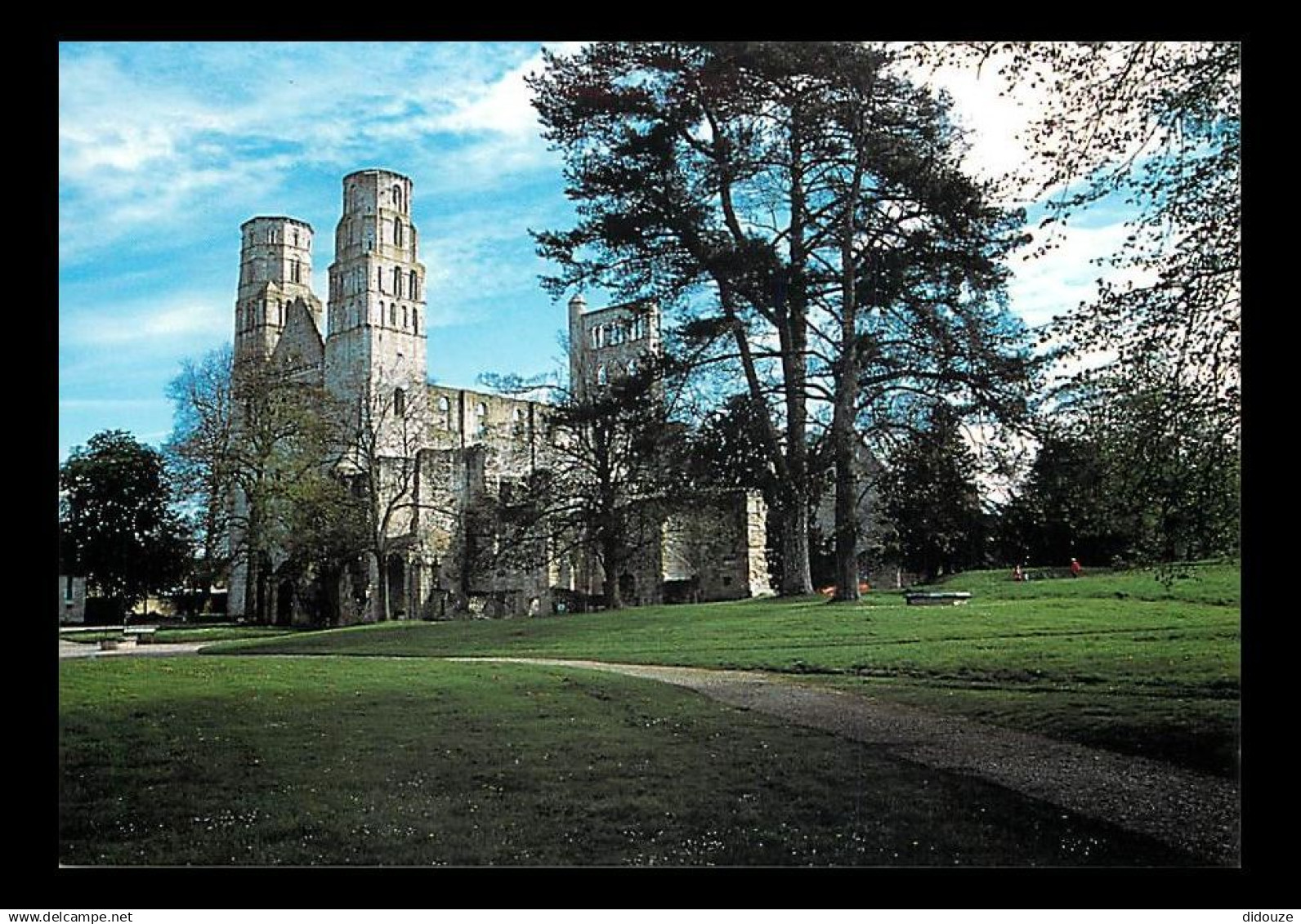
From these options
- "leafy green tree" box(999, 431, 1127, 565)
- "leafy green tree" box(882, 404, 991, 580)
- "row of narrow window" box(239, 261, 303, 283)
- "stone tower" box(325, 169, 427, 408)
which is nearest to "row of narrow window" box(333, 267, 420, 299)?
"stone tower" box(325, 169, 427, 408)

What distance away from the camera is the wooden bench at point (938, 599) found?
21.1 ft

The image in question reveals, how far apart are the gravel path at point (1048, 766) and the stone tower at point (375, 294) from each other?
2.51 metres

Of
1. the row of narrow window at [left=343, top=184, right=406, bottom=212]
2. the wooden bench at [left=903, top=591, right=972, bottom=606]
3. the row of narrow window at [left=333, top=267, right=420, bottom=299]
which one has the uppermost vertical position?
the row of narrow window at [left=343, top=184, right=406, bottom=212]

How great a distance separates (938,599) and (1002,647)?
2.41 ft

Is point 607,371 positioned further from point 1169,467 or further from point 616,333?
point 1169,467

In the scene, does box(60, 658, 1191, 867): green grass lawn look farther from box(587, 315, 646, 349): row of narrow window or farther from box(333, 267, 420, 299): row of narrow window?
box(587, 315, 646, 349): row of narrow window

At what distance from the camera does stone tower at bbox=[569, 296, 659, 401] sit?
6.69 metres

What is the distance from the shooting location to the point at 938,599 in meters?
6.50

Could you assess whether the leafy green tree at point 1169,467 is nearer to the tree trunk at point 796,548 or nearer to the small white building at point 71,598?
the tree trunk at point 796,548

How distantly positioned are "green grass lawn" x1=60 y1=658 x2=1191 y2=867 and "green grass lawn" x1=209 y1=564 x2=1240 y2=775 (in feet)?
2.15

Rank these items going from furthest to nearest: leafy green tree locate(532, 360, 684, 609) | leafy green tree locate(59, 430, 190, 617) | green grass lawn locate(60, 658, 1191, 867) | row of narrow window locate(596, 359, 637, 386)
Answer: leafy green tree locate(532, 360, 684, 609) → row of narrow window locate(596, 359, 637, 386) → leafy green tree locate(59, 430, 190, 617) → green grass lawn locate(60, 658, 1191, 867)
